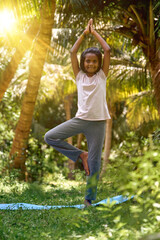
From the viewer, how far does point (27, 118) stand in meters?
8.83

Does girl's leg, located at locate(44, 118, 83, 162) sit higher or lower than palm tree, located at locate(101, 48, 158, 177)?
lower

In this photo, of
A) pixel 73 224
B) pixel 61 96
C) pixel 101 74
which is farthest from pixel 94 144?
pixel 61 96

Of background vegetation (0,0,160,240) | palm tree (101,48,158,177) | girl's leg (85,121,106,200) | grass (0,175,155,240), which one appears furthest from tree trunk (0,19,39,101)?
grass (0,175,155,240)

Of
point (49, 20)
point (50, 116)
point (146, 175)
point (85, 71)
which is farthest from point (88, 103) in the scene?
point (50, 116)

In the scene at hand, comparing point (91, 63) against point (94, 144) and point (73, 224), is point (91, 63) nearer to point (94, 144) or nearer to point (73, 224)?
point (94, 144)

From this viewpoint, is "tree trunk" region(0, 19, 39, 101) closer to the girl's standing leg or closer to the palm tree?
the palm tree

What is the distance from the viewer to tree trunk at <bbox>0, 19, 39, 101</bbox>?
833 cm

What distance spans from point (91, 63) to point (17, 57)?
15.0 ft

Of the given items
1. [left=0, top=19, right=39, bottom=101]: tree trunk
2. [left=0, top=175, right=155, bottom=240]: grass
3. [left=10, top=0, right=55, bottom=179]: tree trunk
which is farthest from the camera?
[left=0, top=19, right=39, bottom=101]: tree trunk

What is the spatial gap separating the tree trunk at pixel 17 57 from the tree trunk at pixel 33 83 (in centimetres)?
39

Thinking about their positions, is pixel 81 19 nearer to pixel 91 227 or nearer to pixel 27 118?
pixel 27 118

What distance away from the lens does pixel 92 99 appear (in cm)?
427

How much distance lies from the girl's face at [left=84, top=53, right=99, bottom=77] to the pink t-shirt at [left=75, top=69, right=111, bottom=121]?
11cm

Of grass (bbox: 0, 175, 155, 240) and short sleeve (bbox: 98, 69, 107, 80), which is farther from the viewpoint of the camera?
short sleeve (bbox: 98, 69, 107, 80)
